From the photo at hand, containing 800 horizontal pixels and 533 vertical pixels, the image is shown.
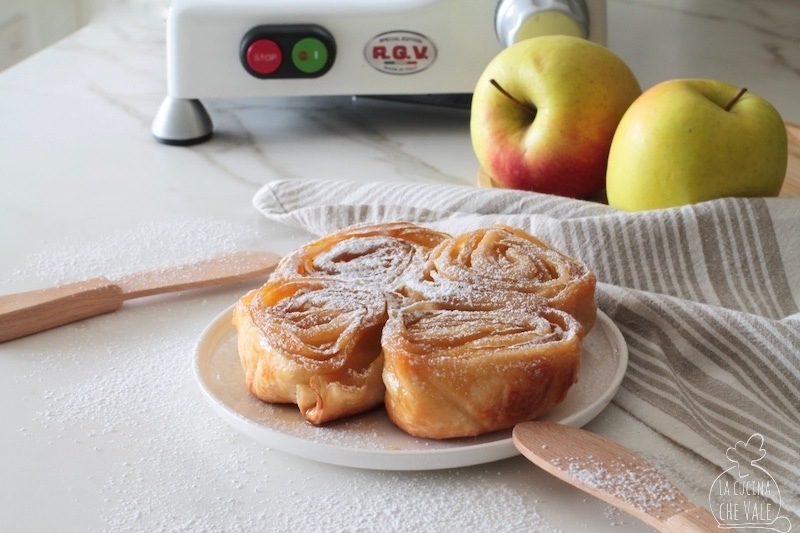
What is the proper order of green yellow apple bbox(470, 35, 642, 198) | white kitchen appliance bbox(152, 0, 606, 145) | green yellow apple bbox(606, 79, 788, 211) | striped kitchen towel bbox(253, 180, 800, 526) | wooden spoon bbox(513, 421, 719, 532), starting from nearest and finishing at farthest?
wooden spoon bbox(513, 421, 719, 532), striped kitchen towel bbox(253, 180, 800, 526), green yellow apple bbox(606, 79, 788, 211), green yellow apple bbox(470, 35, 642, 198), white kitchen appliance bbox(152, 0, 606, 145)

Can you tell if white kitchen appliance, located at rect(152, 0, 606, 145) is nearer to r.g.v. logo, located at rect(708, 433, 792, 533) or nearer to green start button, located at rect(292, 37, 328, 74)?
green start button, located at rect(292, 37, 328, 74)

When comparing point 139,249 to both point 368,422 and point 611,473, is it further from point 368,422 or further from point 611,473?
Answer: point 611,473

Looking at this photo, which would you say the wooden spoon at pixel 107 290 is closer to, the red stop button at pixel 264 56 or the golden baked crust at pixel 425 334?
the golden baked crust at pixel 425 334

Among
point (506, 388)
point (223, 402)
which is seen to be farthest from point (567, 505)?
point (223, 402)

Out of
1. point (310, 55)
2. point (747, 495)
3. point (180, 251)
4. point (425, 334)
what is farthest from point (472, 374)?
point (310, 55)

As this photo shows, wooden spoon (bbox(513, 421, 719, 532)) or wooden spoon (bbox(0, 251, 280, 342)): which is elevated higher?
wooden spoon (bbox(513, 421, 719, 532))

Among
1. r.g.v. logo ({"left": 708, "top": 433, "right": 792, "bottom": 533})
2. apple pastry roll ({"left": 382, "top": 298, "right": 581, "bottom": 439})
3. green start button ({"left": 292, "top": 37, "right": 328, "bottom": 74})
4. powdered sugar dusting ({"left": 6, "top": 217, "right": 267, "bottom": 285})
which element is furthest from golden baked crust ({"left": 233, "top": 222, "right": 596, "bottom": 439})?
green start button ({"left": 292, "top": 37, "right": 328, "bottom": 74})
